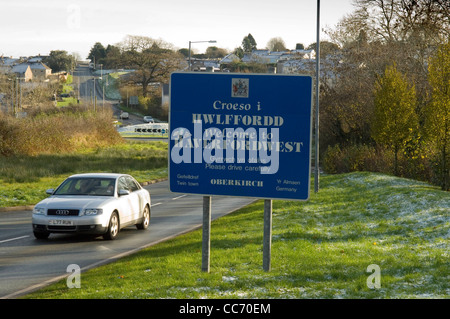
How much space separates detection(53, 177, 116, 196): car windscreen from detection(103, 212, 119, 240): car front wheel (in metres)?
0.69

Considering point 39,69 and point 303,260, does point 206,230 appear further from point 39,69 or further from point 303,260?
point 39,69

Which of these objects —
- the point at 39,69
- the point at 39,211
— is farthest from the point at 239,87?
the point at 39,69

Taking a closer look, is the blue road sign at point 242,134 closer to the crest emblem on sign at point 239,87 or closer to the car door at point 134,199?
the crest emblem on sign at point 239,87

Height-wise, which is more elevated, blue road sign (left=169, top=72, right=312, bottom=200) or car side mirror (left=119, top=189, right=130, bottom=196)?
blue road sign (left=169, top=72, right=312, bottom=200)

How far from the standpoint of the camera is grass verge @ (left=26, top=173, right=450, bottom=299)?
955 cm

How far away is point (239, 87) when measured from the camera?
10062 millimetres

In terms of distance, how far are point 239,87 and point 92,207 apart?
6913mm

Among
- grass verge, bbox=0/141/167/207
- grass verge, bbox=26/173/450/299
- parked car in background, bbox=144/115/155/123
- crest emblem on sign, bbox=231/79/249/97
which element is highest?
crest emblem on sign, bbox=231/79/249/97

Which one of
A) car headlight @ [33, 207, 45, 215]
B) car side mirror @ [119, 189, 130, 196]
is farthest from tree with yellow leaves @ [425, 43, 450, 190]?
car headlight @ [33, 207, 45, 215]

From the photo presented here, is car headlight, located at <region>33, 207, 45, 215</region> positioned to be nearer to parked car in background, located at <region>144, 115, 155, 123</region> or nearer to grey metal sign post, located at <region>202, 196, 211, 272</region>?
grey metal sign post, located at <region>202, 196, 211, 272</region>

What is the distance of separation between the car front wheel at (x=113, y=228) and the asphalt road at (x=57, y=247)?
165 millimetres

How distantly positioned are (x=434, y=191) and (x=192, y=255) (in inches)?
514

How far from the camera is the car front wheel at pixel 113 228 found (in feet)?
53.0

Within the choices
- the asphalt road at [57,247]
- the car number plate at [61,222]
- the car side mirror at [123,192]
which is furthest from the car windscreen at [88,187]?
the car number plate at [61,222]
